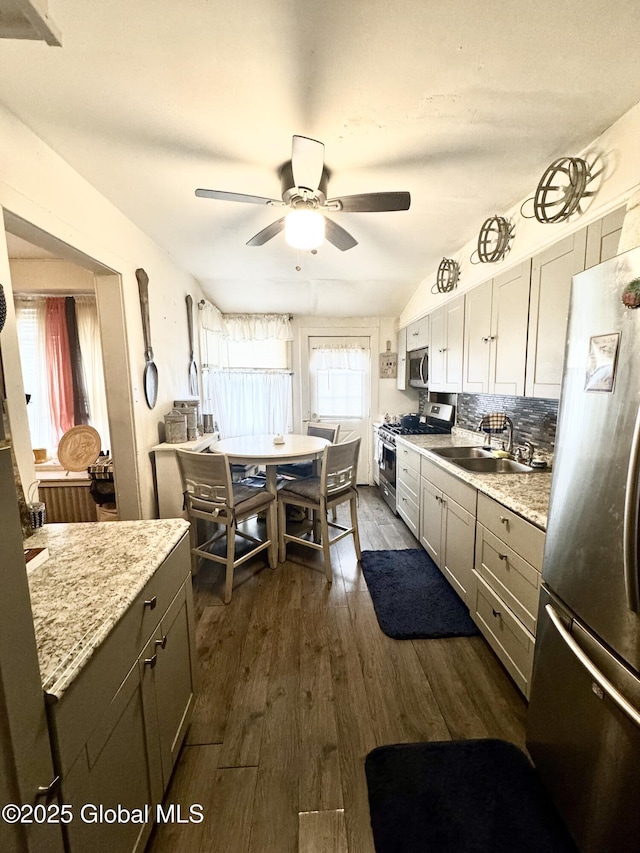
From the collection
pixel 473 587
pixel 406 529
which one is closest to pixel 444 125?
pixel 473 587

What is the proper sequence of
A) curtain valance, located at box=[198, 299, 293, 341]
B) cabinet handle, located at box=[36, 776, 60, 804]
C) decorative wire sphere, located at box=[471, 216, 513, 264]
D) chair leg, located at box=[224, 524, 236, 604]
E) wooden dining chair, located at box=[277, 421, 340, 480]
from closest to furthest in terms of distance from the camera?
1. cabinet handle, located at box=[36, 776, 60, 804]
2. decorative wire sphere, located at box=[471, 216, 513, 264]
3. chair leg, located at box=[224, 524, 236, 604]
4. wooden dining chair, located at box=[277, 421, 340, 480]
5. curtain valance, located at box=[198, 299, 293, 341]

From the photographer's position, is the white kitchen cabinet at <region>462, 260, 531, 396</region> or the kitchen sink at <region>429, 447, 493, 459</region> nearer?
the white kitchen cabinet at <region>462, 260, 531, 396</region>

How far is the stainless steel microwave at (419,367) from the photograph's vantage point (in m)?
3.54

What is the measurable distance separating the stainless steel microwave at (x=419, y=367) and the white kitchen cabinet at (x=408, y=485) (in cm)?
79

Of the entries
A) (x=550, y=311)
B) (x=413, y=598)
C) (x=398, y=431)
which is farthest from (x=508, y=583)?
(x=398, y=431)

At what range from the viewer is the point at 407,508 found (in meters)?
3.14

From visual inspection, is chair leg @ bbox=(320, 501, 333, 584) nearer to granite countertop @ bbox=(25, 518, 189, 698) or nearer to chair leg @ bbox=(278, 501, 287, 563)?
chair leg @ bbox=(278, 501, 287, 563)

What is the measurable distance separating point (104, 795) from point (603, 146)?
2.74 metres

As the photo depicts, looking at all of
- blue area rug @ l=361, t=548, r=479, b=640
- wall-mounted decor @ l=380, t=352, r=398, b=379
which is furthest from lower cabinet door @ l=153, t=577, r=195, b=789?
wall-mounted decor @ l=380, t=352, r=398, b=379

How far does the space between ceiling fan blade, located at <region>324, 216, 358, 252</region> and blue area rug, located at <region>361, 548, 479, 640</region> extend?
2.23 metres

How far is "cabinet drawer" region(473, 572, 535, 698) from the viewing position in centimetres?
145

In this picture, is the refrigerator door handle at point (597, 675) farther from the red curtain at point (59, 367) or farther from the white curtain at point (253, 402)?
the red curtain at point (59, 367)

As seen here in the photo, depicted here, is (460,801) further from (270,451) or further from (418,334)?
(418,334)

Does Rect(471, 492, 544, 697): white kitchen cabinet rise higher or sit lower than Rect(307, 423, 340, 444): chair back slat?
lower
